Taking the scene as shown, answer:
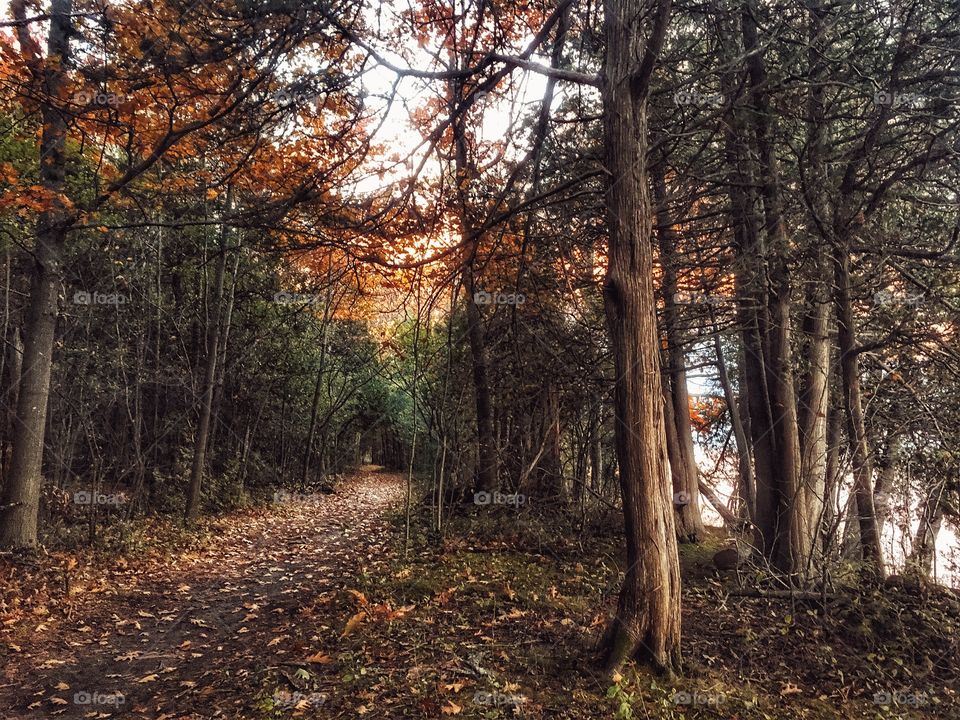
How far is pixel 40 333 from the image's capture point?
8.13 metres

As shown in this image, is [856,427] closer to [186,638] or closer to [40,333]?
[186,638]

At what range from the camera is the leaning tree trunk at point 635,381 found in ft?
14.9

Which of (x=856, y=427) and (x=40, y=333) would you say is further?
(x=40, y=333)

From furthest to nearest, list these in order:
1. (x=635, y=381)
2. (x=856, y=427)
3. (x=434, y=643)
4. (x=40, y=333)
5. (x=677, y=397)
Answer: (x=677, y=397), (x=40, y=333), (x=856, y=427), (x=434, y=643), (x=635, y=381)

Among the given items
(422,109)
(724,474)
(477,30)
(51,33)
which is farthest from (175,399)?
(724,474)

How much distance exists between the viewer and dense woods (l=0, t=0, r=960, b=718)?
4.81 meters

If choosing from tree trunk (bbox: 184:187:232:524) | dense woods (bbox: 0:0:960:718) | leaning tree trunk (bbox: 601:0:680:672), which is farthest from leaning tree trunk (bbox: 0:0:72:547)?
leaning tree trunk (bbox: 601:0:680:672)

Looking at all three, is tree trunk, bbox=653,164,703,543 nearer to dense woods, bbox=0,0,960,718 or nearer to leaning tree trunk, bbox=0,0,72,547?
dense woods, bbox=0,0,960,718

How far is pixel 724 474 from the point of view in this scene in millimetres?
13172

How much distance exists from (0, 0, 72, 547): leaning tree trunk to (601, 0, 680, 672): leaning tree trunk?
746 cm

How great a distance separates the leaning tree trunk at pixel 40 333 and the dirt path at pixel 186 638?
1786 mm

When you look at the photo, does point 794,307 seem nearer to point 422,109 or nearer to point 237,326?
point 422,109

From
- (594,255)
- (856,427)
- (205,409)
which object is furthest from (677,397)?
(205,409)

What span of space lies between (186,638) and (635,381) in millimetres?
5460
